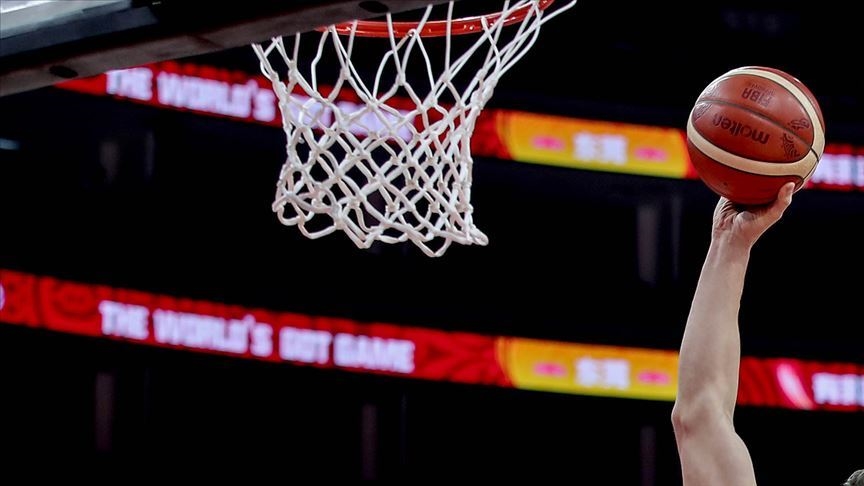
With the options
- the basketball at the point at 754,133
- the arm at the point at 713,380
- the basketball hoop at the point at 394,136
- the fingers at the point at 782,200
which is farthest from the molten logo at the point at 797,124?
the basketball hoop at the point at 394,136

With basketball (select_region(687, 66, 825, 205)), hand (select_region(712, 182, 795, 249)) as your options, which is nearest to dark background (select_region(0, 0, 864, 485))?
basketball (select_region(687, 66, 825, 205))

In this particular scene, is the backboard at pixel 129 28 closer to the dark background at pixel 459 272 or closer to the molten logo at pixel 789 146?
the molten logo at pixel 789 146

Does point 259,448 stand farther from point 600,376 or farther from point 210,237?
point 600,376

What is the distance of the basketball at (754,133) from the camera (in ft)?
7.11

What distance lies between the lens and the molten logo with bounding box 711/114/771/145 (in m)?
2.21

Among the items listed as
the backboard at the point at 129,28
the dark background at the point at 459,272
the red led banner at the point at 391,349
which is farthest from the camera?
the dark background at the point at 459,272

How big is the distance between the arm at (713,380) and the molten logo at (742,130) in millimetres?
395

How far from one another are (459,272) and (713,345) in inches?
220

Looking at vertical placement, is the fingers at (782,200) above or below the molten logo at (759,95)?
below

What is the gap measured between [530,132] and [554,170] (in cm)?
25

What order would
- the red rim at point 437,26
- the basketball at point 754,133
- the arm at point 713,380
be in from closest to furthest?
the arm at point 713,380
the basketball at point 754,133
the red rim at point 437,26

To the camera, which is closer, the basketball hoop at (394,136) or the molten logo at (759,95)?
the molten logo at (759,95)

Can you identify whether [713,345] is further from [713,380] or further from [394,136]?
[394,136]

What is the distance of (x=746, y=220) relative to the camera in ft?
6.23
